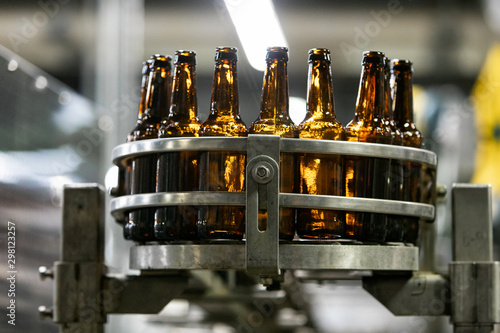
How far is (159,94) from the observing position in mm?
1501

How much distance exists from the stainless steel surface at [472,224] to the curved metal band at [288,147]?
0.74 ft

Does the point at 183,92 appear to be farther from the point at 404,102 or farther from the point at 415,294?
the point at 415,294

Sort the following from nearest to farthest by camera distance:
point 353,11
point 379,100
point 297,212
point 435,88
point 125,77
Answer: point 297,212 < point 379,100 < point 125,77 < point 435,88 < point 353,11

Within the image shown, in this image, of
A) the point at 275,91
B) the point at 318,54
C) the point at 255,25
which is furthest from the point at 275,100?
the point at 255,25

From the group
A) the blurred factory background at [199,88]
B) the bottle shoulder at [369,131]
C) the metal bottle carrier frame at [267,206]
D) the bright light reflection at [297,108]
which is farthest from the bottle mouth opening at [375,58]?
the bright light reflection at [297,108]

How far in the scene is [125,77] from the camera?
411 cm

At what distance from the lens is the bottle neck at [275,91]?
1.38 metres

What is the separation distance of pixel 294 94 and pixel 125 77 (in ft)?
6.67

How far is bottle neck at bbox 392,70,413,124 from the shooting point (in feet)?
4.96

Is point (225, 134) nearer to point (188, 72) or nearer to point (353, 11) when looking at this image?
point (188, 72)

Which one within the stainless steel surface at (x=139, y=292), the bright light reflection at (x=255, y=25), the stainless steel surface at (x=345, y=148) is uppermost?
the bright light reflection at (x=255, y=25)

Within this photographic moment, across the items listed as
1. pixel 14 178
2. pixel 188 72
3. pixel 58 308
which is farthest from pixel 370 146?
pixel 14 178

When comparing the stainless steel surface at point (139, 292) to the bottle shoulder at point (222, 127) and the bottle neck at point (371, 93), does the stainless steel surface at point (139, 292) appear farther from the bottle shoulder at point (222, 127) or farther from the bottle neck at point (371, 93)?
the bottle neck at point (371, 93)

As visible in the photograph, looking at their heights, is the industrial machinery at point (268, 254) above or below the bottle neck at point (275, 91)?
below
